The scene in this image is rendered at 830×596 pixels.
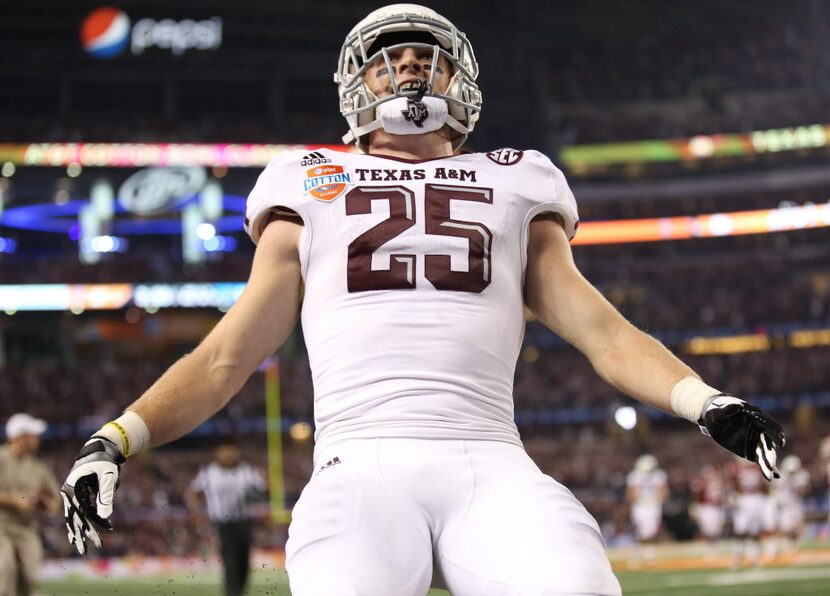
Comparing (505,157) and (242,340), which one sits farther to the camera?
(505,157)

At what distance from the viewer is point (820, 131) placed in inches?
1489

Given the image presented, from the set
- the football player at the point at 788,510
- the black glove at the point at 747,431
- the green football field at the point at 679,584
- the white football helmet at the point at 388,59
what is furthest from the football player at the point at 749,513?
the black glove at the point at 747,431

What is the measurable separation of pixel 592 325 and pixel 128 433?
3.26ft

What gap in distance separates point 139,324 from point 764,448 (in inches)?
1346

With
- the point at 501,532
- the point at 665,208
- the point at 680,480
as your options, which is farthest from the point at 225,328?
the point at 665,208

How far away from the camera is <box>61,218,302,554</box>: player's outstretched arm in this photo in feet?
6.89

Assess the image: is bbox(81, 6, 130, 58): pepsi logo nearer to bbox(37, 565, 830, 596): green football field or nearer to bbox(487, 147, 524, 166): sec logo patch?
bbox(37, 565, 830, 596): green football field

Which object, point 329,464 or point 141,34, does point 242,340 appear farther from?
point 141,34

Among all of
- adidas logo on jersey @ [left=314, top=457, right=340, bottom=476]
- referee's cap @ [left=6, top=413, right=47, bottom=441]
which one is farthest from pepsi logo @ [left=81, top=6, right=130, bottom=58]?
adidas logo on jersey @ [left=314, top=457, right=340, bottom=476]

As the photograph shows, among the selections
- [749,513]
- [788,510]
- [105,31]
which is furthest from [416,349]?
[105,31]

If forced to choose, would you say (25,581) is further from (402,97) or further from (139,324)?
(139,324)

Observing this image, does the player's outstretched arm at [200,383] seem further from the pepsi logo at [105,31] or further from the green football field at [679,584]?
the pepsi logo at [105,31]

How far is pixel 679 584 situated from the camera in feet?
39.0

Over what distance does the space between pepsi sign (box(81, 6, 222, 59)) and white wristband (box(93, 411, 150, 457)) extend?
3701 centimetres
